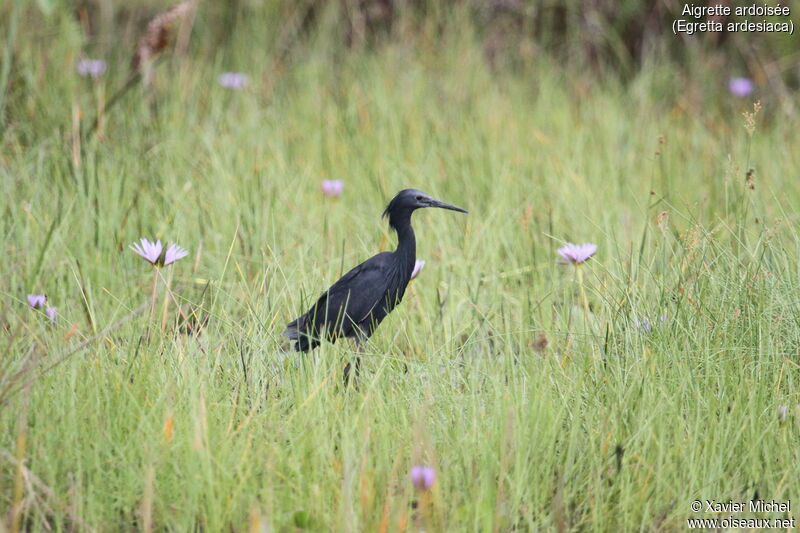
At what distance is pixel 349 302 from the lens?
9.25 ft

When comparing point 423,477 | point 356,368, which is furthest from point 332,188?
point 423,477

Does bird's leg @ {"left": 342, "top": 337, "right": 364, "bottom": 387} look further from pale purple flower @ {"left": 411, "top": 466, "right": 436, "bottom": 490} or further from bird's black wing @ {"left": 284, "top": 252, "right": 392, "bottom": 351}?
pale purple flower @ {"left": 411, "top": 466, "right": 436, "bottom": 490}

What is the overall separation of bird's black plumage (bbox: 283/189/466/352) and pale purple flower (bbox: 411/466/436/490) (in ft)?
2.64

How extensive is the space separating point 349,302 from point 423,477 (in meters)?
0.98

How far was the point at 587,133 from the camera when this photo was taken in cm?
460

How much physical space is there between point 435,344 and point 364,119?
211cm

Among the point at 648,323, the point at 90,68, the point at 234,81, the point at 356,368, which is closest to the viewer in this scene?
the point at 648,323

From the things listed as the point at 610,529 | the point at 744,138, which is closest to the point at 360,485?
the point at 610,529

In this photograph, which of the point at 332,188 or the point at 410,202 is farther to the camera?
the point at 332,188

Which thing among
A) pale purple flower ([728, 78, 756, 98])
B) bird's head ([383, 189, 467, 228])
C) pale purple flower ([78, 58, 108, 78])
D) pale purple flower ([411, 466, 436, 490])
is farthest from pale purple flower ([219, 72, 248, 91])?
pale purple flower ([411, 466, 436, 490])

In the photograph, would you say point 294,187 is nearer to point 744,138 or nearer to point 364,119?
point 364,119

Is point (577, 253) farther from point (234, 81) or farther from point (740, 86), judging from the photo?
point (740, 86)

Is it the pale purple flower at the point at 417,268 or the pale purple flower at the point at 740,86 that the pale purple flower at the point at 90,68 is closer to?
the pale purple flower at the point at 417,268

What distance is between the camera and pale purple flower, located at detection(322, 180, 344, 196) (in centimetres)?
371
